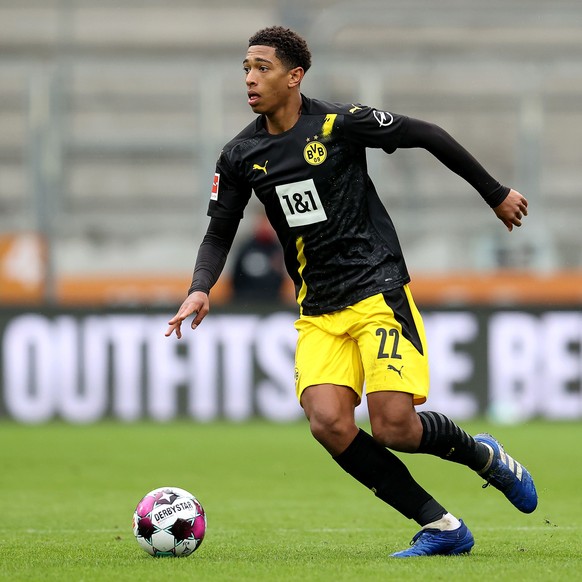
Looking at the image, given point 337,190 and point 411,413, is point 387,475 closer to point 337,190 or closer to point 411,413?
point 411,413

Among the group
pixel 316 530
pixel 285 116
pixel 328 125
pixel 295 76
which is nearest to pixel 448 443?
pixel 316 530

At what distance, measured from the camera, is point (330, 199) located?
5.49m

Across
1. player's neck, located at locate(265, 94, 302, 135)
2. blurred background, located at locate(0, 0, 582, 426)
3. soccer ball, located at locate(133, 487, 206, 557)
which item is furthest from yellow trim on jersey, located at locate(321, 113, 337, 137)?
blurred background, located at locate(0, 0, 582, 426)

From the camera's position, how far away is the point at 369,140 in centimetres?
548

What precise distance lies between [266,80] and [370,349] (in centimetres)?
122

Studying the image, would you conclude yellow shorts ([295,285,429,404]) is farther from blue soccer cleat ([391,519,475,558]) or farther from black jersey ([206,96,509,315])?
blue soccer cleat ([391,519,475,558])

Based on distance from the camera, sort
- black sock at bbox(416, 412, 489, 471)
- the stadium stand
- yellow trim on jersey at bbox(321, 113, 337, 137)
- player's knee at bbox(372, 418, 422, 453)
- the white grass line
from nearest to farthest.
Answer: player's knee at bbox(372, 418, 422, 453) < black sock at bbox(416, 412, 489, 471) < yellow trim on jersey at bbox(321, 113, 337, 137) < the white grass line < the stadium stand

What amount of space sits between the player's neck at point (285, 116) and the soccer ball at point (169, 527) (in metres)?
1.63

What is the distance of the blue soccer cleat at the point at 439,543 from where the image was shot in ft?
17.4

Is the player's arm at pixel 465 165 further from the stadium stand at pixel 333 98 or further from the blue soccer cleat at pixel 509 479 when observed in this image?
the stadium stand at pixel 333 98

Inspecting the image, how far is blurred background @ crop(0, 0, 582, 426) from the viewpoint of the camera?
14523 mm

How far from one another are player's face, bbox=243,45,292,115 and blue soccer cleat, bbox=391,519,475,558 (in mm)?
1895

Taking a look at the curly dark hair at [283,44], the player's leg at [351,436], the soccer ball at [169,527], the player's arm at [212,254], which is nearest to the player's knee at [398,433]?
the player's leg at [351,436]

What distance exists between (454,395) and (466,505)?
598cm
